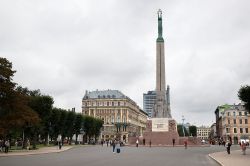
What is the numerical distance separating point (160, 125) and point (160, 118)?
164 centimetres

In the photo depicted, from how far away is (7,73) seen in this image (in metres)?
49.0

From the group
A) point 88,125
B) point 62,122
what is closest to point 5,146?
point 62,122

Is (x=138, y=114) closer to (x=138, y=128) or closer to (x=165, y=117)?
(x=138, y=128)

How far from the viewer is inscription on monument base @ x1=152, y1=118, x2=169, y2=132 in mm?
86475

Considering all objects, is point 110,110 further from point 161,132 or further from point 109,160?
point 109,160

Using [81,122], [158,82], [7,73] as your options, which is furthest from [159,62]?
[7,73]

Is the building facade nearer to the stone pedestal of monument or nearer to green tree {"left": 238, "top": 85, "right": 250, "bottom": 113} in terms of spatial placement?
the stone pedestal of monument

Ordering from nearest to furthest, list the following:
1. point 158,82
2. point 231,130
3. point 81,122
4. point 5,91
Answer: point 5,91 → point 158,82 → point 81,122 → point 231,130

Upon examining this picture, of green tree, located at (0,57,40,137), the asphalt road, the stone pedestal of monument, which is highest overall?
green tree, located at (0,57,40,137)

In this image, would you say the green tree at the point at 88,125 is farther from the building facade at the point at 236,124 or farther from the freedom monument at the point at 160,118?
the building facade at the point at 236,124

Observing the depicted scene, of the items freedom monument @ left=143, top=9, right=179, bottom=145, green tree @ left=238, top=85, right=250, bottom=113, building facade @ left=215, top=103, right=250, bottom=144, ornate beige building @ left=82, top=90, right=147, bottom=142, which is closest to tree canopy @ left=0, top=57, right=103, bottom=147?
freedom monument @ left=143, top=9, right=179, bottom=145

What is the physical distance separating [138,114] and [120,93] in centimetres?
3568

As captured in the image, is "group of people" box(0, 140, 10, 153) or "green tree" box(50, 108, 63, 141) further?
"green tree" box(50, 108, 63, 141)

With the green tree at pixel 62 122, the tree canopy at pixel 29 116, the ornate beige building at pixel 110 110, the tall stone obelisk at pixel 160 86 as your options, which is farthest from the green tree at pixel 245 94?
the ornate beige building at pixel 110 110
